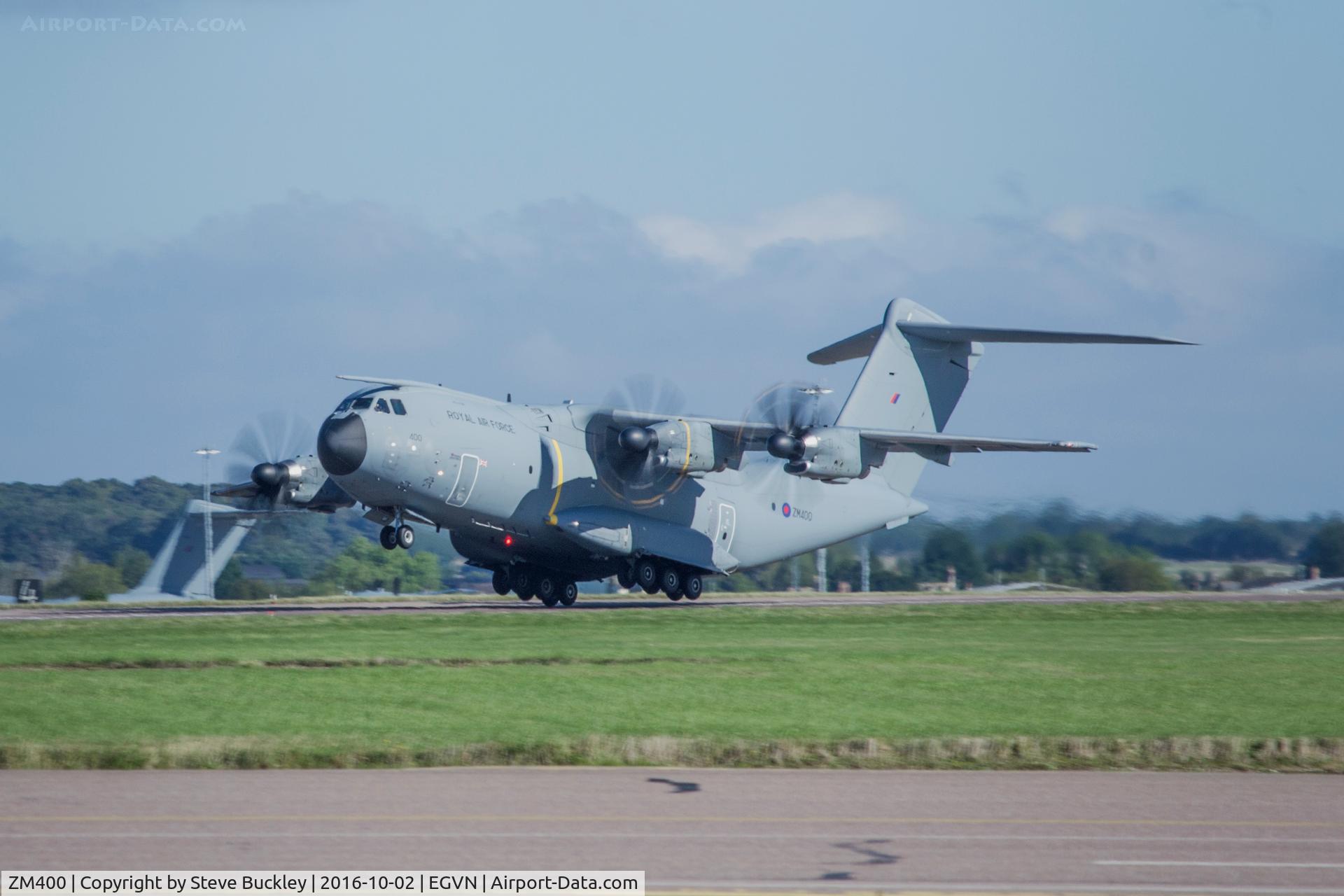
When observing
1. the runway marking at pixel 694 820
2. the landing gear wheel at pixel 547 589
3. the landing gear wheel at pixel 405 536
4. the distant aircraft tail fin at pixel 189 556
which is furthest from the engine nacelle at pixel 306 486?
the runway marking at pixel 694 820

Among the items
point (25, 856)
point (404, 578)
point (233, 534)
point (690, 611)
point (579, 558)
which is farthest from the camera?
point (404, 578)

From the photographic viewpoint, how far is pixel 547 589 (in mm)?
36062

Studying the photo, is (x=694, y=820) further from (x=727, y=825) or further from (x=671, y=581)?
(x=671, y=581)

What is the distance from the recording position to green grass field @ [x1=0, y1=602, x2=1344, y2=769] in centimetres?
1321

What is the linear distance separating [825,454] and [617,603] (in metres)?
8.03

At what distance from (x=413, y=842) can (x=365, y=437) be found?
69.8ft

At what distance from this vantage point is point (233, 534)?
159 feet

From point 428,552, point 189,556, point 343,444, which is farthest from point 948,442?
point 428,552

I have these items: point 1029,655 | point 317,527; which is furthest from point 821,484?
point 317,527

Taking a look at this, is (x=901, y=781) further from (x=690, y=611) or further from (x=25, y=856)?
(x=690, y=611)

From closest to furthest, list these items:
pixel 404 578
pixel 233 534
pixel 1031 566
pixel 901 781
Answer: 1. pixel 901 781
2. pixel 1031 566
3. pixel 233 534
4. pixel 404 578

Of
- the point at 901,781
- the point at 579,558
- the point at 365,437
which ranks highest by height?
the point at 365,437

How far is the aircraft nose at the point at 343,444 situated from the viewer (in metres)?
29.3

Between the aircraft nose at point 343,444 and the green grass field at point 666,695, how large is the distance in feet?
12.4
